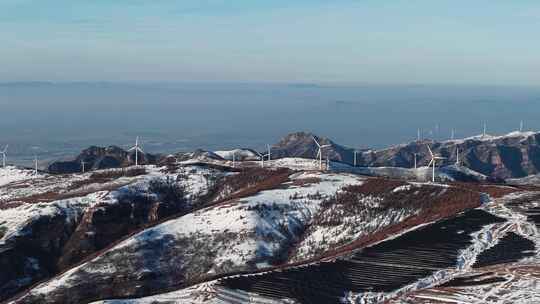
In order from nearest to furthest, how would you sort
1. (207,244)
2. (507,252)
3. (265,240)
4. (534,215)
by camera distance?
(507,252), (534,215), (207,244), (265,240)

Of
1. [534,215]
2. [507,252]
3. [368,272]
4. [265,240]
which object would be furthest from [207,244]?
[507,252]

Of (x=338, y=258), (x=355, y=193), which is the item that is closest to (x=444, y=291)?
(x=338, y=258)

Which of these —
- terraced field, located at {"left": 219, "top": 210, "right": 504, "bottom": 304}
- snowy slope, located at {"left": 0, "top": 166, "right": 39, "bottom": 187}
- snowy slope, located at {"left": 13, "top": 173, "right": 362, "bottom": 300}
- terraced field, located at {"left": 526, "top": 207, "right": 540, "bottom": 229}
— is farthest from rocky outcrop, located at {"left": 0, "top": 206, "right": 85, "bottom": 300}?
terraced field, located at {"left": 526, "top": 207, "right": 540, "bottom": 229}

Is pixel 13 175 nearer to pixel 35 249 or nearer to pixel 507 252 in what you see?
pixel 35 249

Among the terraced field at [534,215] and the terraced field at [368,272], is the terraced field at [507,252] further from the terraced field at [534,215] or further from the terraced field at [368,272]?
the terraced field at [534,215]

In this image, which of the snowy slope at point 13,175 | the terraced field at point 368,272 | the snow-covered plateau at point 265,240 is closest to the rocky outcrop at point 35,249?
the snow-covered plateau at point 265,240

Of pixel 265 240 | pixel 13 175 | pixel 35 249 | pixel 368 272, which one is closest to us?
pixel 368 272
